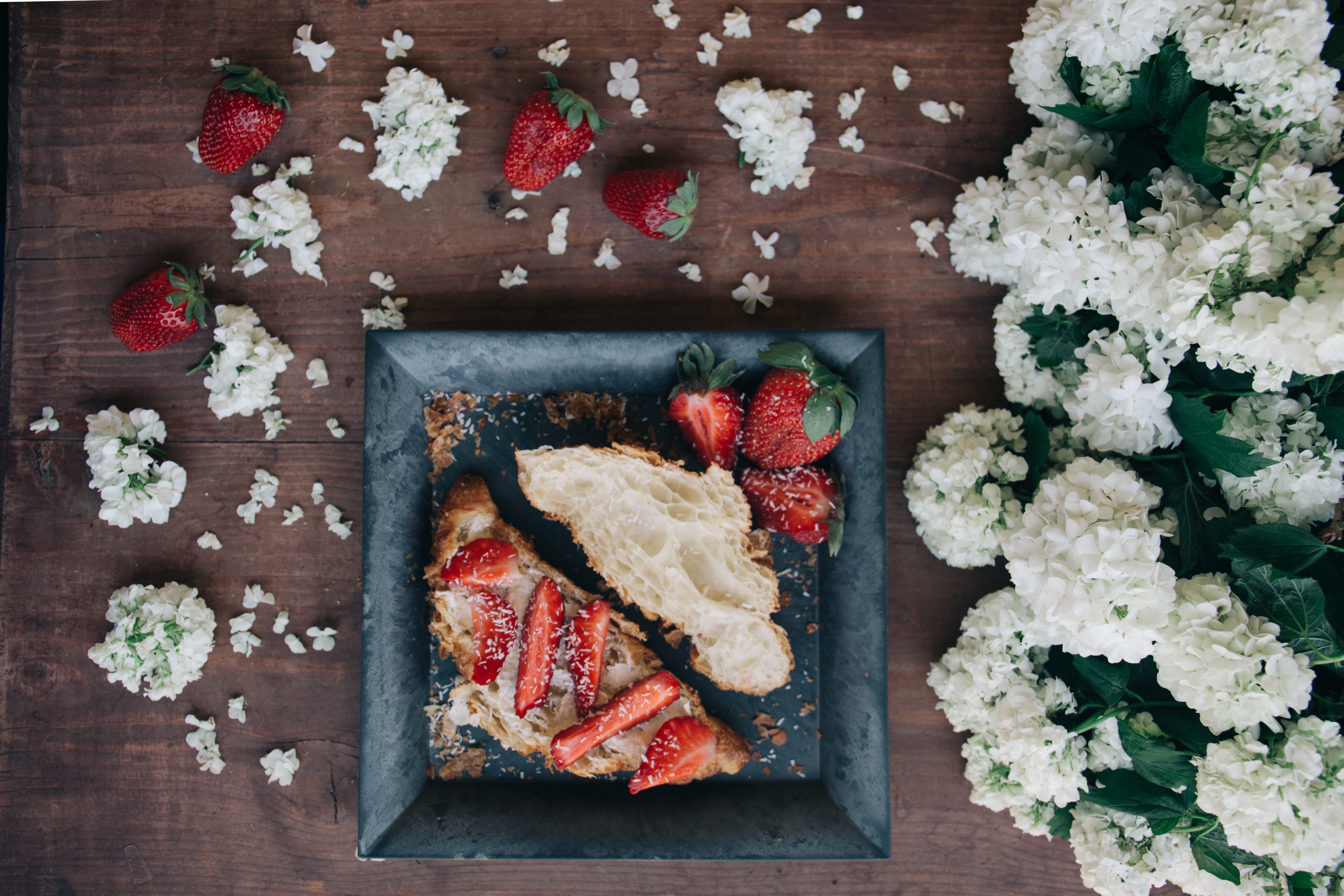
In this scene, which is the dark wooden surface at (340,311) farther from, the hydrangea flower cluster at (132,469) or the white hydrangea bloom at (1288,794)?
the white hydrangea bloom at (1288,794)

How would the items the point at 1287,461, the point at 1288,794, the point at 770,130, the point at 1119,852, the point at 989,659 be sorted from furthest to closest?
the point at 770,130 → the point at 989,659 → the point at 1119,852 → the point at 1287,461 → the point at 1288,794

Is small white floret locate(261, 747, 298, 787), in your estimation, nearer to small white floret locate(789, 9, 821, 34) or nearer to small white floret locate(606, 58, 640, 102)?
small white floret locate(606, 58, 640, 102)

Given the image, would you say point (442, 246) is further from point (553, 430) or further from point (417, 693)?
point (417, 693)

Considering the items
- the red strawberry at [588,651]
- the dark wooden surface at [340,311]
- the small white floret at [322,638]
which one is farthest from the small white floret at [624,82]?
the small white floret at [322,638]

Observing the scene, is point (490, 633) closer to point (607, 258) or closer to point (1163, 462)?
point (607, 258)

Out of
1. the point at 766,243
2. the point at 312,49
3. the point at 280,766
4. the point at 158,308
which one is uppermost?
the point at 312,49

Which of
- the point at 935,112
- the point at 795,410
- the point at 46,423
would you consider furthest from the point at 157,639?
the point at 935,112

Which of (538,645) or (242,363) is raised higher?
(242,363)
